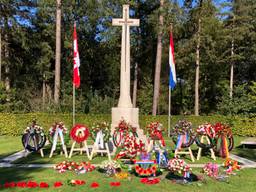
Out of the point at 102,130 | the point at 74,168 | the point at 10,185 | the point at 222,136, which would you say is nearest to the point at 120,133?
the point at 102,130

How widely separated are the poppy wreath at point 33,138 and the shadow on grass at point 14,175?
2.05 meters

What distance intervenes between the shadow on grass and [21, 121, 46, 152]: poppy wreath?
2.05 meters

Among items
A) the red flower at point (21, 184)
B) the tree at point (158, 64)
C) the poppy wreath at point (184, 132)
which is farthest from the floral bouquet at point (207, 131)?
the tree at point (158, 64)

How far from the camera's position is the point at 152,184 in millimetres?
7133

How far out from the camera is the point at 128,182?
7.28 meters

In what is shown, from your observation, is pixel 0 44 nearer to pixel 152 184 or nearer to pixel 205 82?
pixel 205 82

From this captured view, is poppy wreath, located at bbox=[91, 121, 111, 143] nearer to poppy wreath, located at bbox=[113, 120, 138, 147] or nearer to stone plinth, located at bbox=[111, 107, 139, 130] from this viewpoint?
poppy wreath, located at bbox=[113, 120, 138, 147]

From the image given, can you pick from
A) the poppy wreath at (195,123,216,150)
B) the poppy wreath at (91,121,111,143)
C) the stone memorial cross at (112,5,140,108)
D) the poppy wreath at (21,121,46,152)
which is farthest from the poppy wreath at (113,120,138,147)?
the stone memorial cross at (112,5,140,108)

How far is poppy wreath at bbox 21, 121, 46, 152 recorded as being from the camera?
10.9 m

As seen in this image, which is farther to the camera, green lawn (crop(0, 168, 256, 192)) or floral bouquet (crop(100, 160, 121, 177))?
floral bouquet (crop(100, 160, 121, 177))

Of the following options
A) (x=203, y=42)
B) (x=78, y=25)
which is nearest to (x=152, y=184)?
(x=203, y=42)

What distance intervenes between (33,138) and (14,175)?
2990 mm

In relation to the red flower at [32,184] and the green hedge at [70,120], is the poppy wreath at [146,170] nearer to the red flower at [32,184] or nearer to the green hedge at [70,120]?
the red flower at [32,184]

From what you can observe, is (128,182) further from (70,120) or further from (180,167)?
(70,120)
